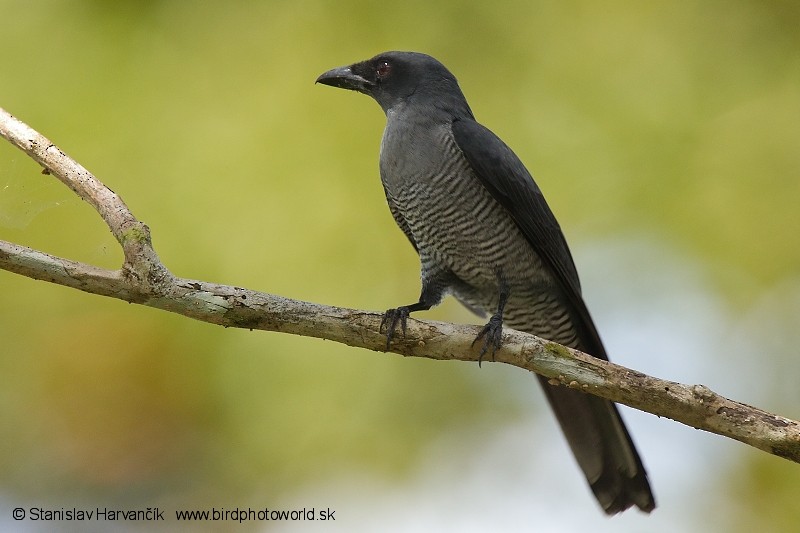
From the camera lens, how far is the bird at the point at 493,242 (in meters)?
5.43

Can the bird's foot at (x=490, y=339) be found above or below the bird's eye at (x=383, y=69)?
below

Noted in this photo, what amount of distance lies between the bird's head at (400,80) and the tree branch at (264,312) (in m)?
2.14

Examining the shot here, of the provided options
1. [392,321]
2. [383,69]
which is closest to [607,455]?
[392,321]

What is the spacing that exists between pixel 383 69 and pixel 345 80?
0.88 ft

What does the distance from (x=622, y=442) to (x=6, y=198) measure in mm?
3805

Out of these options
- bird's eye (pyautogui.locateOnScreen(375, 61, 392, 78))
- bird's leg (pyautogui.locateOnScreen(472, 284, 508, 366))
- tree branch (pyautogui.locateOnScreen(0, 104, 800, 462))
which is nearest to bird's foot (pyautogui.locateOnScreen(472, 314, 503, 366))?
bird's leg (pyautogui.locateOnScreen(472, 284, 508, 366))

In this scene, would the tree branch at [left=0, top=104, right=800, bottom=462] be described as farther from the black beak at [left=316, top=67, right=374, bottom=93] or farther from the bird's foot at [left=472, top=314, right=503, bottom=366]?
the black beak at [left=316, top=67, right=374, bottom=93]

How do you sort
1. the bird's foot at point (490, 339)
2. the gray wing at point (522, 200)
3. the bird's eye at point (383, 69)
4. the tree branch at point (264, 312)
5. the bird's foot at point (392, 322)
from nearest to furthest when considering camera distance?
1. the tree branch at point (264, 312)
2. the bird's foot at point (392, 322)
3. the bird's foot at point (490, 339)
4. the gray wing at point (522, 200)
5. the bird's eye at point (383, 69)

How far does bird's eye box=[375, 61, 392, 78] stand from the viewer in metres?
5.97

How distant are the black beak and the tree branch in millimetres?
2317

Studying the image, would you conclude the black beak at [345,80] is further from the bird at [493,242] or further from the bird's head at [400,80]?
the bird at [493,242]

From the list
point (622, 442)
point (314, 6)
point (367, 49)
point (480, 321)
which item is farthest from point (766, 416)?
point (314, 6)

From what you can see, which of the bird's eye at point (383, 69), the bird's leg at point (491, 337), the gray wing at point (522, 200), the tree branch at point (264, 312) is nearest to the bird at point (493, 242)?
the gray wing at point (522, 200)

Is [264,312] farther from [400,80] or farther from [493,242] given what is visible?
[400,80]
